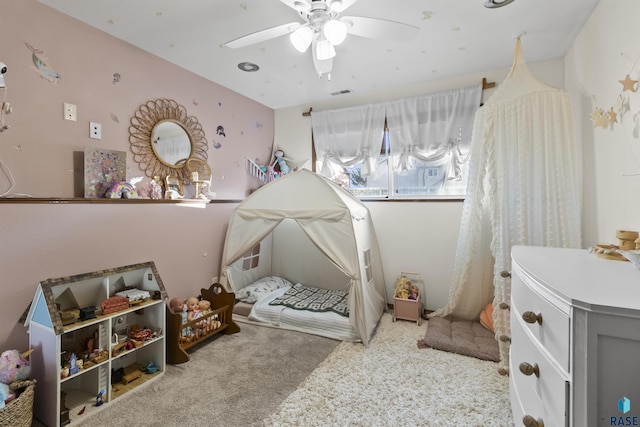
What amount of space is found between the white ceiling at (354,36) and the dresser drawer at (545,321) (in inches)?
71.3

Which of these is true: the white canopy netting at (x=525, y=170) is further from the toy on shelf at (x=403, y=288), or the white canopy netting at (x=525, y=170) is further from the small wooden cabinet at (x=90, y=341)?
the small wooden cabinet at (x=90, y=341)

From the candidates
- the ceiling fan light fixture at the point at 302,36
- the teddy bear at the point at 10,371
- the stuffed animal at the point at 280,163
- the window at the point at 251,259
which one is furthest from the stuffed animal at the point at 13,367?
the stuffed animal at the point at 280,163

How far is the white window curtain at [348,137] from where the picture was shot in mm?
3441

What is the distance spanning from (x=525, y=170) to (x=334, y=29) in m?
1.67

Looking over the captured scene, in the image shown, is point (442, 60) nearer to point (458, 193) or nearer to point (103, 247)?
point (458, 193)

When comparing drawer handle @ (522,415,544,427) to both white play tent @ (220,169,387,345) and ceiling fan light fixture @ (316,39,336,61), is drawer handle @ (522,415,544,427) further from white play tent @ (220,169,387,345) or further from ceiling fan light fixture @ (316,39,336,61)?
ceiling fan light fixture @ (316,39,336,61)

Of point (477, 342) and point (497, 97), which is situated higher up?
point (497, 97)

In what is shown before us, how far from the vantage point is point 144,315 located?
2.24m

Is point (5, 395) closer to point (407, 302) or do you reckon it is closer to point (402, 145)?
point (407, 302)

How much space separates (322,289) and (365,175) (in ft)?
4.96

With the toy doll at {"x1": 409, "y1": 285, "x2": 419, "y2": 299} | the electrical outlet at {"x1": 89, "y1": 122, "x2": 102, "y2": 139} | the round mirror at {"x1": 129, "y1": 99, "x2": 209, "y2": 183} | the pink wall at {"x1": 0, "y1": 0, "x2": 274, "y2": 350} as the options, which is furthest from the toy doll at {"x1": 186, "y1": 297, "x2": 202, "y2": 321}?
the toy doll at {"x1": 409, "y1": 285, "x2": 419, "y2": 299}

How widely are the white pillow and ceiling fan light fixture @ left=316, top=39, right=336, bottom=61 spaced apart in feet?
8.35

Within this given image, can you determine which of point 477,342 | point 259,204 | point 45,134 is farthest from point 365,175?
point 45,134

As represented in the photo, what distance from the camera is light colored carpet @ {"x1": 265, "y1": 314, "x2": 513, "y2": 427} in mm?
1682
